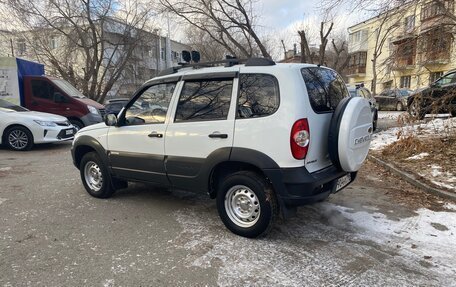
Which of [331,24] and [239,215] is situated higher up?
[331,24]

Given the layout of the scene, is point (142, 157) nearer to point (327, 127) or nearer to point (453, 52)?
point (327, 127)

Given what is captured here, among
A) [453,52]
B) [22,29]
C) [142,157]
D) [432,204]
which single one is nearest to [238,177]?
[142,157]

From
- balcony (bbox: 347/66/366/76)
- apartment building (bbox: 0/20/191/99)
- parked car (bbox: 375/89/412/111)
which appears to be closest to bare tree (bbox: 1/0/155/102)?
apartment building (bbox: 0/20/191/99)

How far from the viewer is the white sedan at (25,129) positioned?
977 cm

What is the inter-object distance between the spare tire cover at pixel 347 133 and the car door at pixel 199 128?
1.11m

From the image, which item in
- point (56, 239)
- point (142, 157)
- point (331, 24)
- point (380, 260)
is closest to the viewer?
point (380, 260)

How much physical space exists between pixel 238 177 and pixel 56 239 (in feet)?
7.20

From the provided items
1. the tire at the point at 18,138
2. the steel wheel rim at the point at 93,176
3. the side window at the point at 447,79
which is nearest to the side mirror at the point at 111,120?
the steel wheel rim at the point at 93,176

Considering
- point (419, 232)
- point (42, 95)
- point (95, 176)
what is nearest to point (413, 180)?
point (419, 232)

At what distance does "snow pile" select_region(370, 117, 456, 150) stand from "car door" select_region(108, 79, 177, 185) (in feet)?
21.3

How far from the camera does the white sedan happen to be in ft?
32.0

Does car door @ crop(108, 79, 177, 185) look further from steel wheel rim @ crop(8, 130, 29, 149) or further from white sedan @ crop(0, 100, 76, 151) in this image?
steel wheel rim @ crop(8, 130, 29, 149)

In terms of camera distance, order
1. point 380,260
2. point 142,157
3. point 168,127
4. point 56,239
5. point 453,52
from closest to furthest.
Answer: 1. point 380,260
2. point 56,239
3. point 168,127
4. point 142,157
5. point 453,52

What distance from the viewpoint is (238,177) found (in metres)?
3.84
